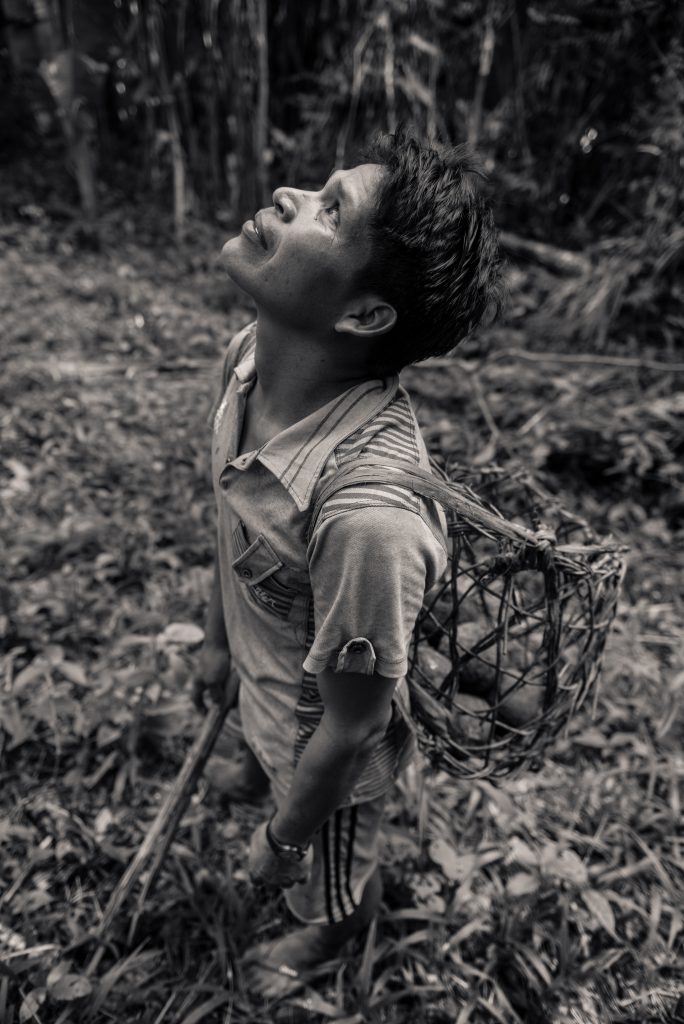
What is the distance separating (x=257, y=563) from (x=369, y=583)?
0.90 feet

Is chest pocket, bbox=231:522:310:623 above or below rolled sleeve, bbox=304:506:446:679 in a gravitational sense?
below

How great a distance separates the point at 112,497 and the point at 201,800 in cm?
147

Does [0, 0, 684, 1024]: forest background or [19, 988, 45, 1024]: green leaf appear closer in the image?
[19, 988, 45, 1024]: green leaf

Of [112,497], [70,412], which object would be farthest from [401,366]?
[70,412]

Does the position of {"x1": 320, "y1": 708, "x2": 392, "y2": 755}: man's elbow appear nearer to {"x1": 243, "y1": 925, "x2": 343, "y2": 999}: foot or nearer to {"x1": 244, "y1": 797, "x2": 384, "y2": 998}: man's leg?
{"x1": 244, "y1": 797, "x2": 384, "y2": 998}: man's leg

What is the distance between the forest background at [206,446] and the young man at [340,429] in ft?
1.58

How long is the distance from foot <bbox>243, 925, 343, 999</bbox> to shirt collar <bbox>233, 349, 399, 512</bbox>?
1.24 meters

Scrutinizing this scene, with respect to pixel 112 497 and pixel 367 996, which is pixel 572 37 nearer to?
pixel 112 497

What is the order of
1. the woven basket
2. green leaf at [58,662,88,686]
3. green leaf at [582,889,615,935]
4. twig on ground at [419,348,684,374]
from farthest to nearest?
1. twig on ground at [419,348,684,374]
2. green leaf at [58,662,88,686]
3. green leaf at [582,889,615,935]
4. the woven basket

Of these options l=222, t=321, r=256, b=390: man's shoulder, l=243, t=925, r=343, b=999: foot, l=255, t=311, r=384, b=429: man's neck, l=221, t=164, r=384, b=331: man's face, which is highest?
l=221, t=164, r=384, b=331: man's face

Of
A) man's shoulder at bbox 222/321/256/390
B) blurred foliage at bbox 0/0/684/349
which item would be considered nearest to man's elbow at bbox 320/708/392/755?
man's shoulder at bbox 222/321/256/390

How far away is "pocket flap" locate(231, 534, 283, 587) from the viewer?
3.86 feet

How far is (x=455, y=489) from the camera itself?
1.25 m

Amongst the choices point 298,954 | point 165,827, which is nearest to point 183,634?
point 165,827
